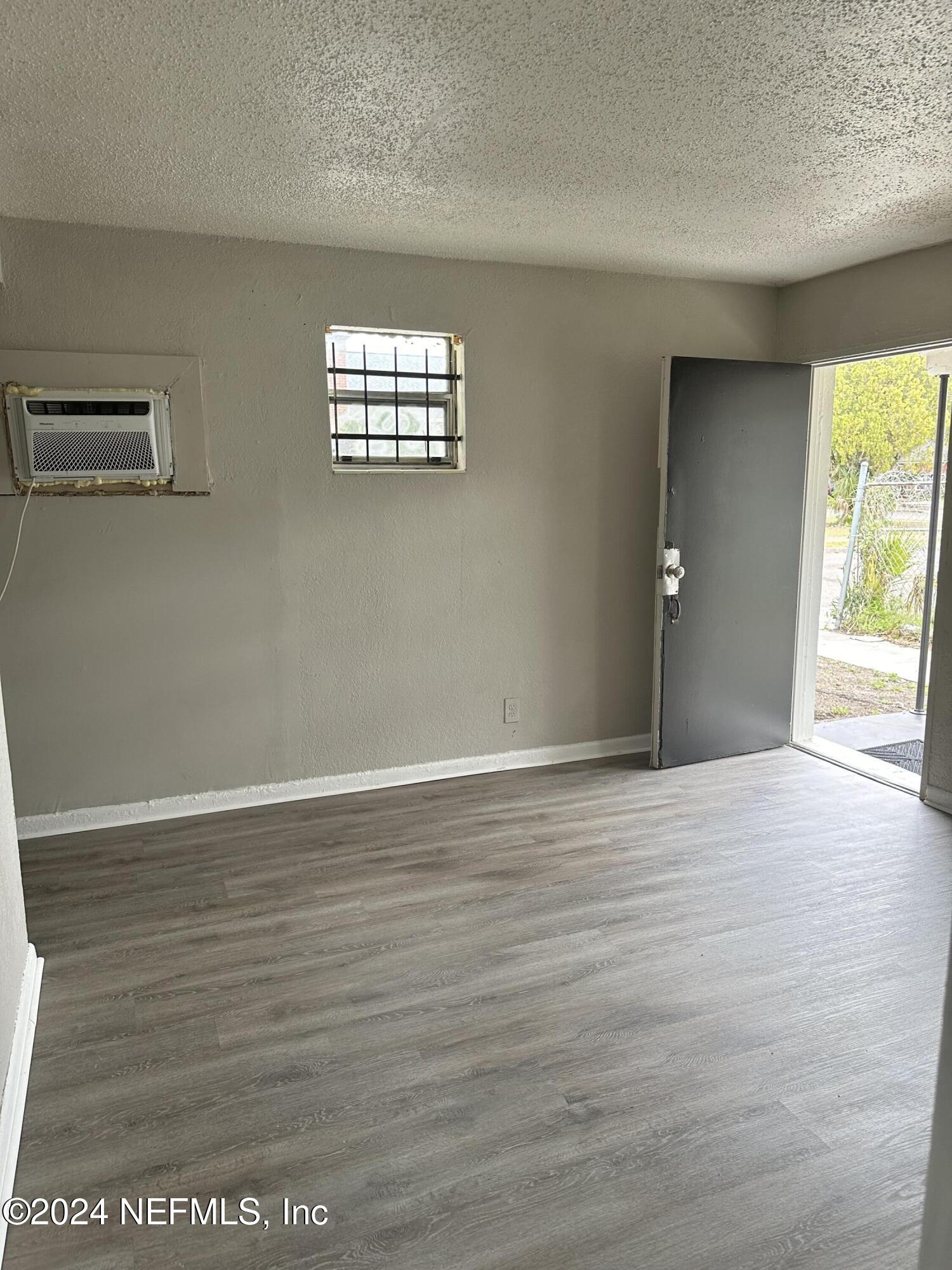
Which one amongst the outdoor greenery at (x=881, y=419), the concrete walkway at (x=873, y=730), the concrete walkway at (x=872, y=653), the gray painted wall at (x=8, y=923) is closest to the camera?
the gray painted wall at (x=8, y=923)

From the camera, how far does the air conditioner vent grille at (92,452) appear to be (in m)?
3.15

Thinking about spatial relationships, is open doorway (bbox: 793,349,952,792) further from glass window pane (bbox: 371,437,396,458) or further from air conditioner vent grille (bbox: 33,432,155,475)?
air conditioner vent grille (bbox: 33,432,155,475)

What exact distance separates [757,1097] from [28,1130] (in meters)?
1.66

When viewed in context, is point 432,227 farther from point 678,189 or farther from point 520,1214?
point 520,1214

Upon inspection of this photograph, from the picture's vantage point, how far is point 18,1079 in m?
1.93

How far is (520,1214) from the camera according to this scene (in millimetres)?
1638

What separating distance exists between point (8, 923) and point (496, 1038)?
125 centimetres

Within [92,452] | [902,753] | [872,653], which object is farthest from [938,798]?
[872,653]

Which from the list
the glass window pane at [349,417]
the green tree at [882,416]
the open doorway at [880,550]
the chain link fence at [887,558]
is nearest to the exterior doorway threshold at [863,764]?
the open doorway at [880,550]

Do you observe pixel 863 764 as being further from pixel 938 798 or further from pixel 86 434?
pixel 86 434

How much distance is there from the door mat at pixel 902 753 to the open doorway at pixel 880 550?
0.72ft

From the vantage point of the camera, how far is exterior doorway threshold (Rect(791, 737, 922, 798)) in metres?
3.91

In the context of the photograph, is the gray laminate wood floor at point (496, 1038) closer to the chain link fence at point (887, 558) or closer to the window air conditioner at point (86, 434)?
the window air conditioner at point (86, 434)

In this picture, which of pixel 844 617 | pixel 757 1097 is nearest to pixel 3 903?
pixel 757 1097
